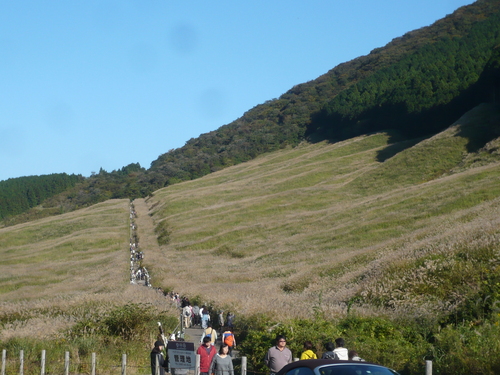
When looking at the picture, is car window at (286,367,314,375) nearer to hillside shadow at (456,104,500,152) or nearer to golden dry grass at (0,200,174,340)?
golden dry grass at (0,200,174,340)

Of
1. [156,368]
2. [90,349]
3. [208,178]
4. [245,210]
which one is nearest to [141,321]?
[90,349]

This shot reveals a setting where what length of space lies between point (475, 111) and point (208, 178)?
2334 inches

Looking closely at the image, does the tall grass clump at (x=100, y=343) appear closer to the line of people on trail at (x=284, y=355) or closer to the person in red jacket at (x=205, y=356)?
the person in red jacket at (x=205, y=356)

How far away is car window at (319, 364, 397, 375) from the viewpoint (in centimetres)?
869

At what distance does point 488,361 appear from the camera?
418 inches

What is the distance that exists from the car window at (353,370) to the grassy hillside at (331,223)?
1013 cm

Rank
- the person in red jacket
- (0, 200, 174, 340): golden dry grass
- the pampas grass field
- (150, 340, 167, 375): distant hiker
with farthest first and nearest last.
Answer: (0, 200, 174, 340): golden dry grass, the pampas grass field, (150, 340, 167, 375): distant hiker, the person in red jacket

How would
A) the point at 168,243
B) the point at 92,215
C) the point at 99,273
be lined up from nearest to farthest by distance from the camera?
the point at 99,273 → the point at 168,243 → the point at 92,215

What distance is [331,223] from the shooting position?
58.8m

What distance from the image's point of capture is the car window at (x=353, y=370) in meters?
8.69

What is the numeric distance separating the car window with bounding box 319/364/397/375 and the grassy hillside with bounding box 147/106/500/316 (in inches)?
399

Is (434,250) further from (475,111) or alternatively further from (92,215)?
(92,215)

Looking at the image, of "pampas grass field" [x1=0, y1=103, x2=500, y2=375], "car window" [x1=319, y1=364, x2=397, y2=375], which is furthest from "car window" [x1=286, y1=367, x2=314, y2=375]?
"pampas grass field" [x1=0, y1=103, x2=500, y2=375]

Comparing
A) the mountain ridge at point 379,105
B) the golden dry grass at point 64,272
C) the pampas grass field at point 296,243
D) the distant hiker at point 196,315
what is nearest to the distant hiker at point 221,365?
the pampas grass field at point 296,243
